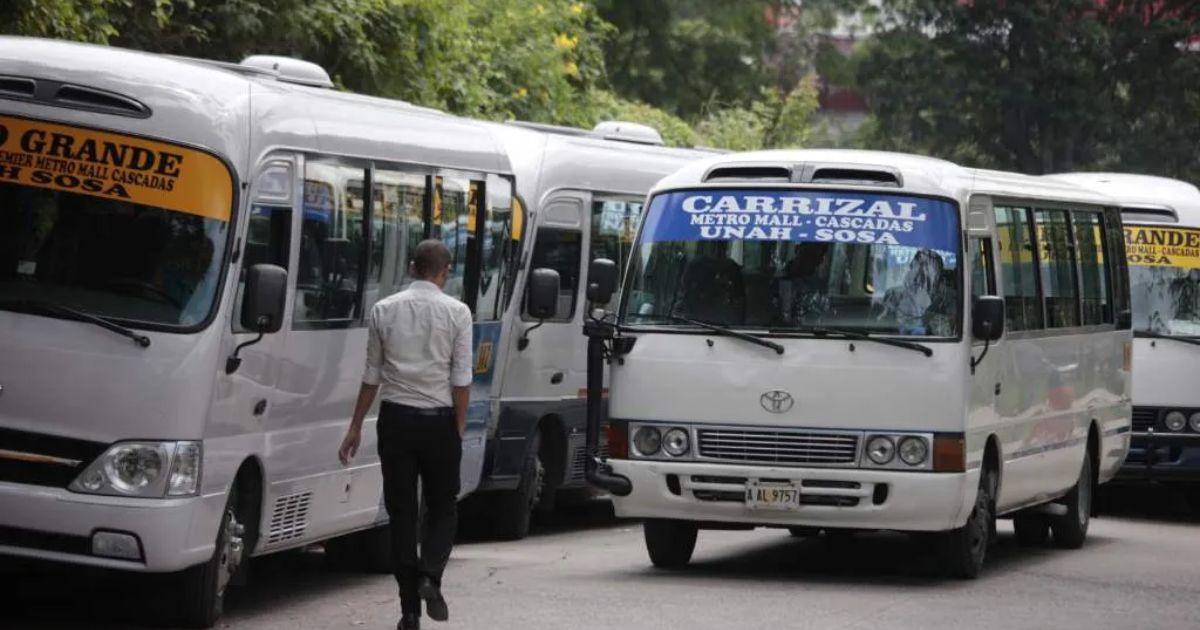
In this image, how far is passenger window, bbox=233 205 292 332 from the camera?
11831 millimetres

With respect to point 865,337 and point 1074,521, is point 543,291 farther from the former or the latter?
point 1074,521

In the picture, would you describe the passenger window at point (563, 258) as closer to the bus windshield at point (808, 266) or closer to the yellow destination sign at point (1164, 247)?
the bus windshield at point (808, 266)

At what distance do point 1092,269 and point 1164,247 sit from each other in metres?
3.23

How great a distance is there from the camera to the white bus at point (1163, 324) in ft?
69.5

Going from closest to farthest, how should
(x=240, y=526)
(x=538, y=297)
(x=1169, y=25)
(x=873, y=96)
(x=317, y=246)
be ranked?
(x=240, y=526)
(x=317, y=246)
(x=538, y=297)
(x=1169, y=25)
(x=873, y=96)

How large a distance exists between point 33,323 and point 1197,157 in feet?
131

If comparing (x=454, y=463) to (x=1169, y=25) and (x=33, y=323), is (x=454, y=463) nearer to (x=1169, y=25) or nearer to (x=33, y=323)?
(x=33, y=323)

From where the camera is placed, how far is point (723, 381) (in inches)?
578

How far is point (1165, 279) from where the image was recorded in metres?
21.7

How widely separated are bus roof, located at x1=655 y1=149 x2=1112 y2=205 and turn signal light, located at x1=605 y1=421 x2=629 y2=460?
1.49 m

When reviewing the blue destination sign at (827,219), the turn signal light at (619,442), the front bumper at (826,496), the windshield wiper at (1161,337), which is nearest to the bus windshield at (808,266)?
the blue destination sign at (827,219)

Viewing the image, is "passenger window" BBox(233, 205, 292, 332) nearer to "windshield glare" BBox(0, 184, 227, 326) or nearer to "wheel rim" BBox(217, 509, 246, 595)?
"windshield glare" BBox(0, 184, 227, 326)

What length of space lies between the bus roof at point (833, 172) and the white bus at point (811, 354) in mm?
13

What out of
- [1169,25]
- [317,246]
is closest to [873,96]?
[1169,25]
